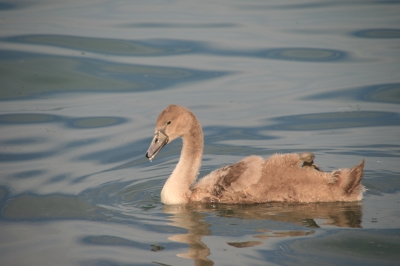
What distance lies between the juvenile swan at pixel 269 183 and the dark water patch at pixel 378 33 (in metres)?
9.34

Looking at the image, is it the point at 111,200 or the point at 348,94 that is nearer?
the point at 111,200

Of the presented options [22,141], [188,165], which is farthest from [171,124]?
[22,141]

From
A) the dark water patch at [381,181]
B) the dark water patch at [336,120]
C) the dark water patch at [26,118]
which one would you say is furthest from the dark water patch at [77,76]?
the dark water patch at [381,181]

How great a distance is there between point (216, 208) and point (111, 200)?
4.77ft

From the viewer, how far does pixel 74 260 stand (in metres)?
7.48

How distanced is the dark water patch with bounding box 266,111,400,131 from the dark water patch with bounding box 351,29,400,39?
497cm

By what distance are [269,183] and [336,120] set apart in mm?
4185

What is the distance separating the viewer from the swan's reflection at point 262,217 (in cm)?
767

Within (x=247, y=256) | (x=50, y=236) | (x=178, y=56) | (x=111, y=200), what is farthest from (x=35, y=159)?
(x=178, y=56)

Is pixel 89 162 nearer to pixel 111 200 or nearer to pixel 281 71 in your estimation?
pixel 111 200

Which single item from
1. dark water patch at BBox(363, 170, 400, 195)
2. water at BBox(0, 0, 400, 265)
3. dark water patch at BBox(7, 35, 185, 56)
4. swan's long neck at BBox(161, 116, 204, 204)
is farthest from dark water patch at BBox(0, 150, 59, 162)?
dark water patch at BBox(7, 35, 185, 56)

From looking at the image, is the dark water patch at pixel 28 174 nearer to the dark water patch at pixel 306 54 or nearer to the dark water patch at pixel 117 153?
the dark water patch at pixel 117 153

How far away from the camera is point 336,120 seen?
499 inches

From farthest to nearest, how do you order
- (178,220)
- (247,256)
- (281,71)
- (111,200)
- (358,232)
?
(281,71), (111,200), (178,220), (358,232), (247,256)
